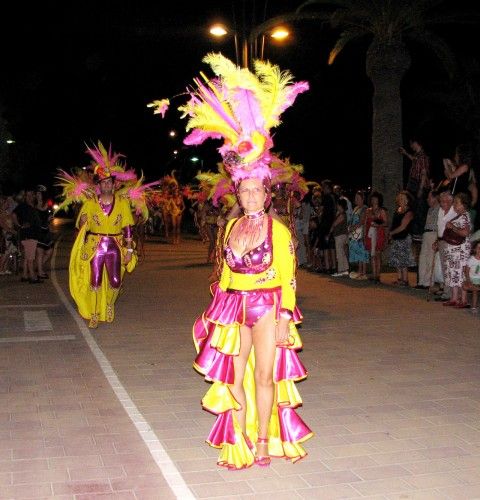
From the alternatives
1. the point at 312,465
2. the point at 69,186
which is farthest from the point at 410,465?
the point at 69,186

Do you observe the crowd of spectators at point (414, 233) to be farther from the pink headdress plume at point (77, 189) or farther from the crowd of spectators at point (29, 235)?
the crowd of spectators at point (29, 235)

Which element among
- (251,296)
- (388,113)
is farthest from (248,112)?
(388,113)

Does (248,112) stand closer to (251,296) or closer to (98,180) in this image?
(251,296)

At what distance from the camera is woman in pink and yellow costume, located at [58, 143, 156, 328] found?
33.3 ft

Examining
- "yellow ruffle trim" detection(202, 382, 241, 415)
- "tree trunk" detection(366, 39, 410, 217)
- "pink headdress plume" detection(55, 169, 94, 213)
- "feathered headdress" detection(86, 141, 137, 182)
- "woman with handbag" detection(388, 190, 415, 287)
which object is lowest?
"yellow ruffle trim" detection(202, 382, 241, 415)

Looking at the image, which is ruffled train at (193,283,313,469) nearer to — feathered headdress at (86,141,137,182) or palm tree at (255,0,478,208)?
feathered headdress at (86,141,137,182)

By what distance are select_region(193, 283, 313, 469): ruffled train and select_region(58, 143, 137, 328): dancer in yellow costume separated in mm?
5313

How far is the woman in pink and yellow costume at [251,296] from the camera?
486 centimetres

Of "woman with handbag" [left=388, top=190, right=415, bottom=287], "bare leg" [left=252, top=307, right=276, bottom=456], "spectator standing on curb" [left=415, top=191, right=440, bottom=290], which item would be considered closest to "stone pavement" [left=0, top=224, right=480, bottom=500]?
"bare leg" [left=252, top=307, right=276, bottom=456]

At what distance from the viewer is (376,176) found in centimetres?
1875

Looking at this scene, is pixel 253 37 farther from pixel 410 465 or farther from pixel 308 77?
pixel 308 77

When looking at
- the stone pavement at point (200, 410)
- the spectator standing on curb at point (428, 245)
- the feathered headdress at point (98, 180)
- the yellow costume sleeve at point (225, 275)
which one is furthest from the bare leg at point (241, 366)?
the spectator standing on curb at point (428, 245)

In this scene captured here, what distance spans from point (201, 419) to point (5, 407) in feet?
5.62

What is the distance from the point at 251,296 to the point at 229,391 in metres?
0.66
